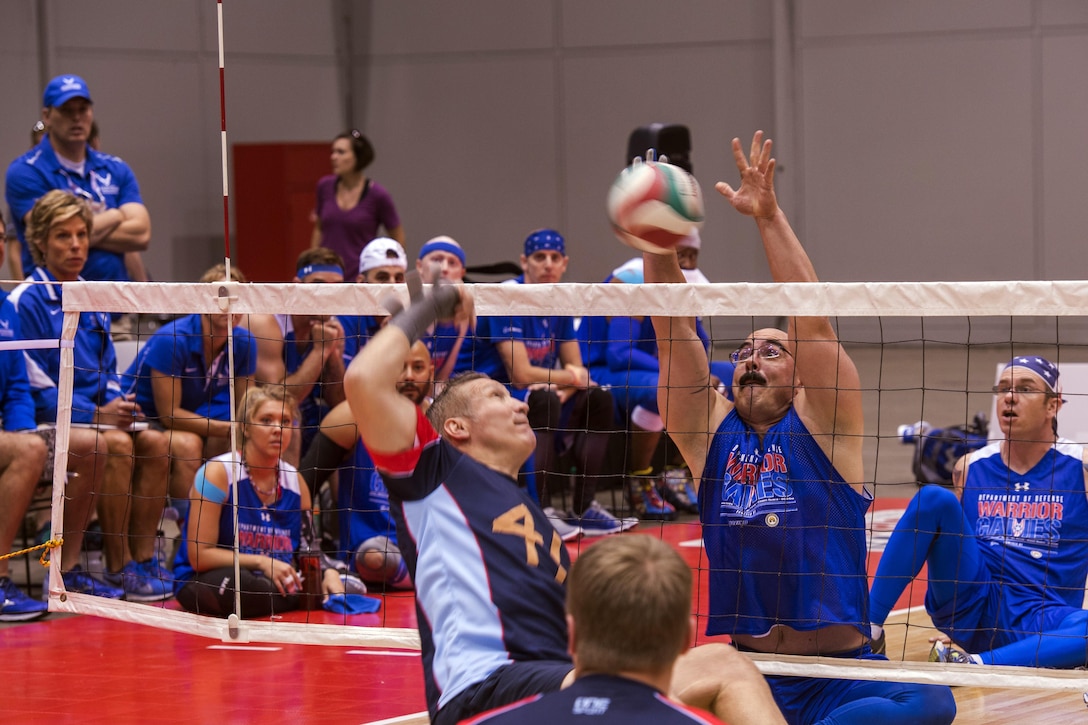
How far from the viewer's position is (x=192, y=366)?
6.75m

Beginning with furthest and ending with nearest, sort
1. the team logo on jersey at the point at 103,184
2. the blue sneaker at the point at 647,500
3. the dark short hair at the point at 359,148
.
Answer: the dark short hair at the point at 359,148 < the blue sneaker at the point at 647,500 < the team logo on jersey at the point at 103,184

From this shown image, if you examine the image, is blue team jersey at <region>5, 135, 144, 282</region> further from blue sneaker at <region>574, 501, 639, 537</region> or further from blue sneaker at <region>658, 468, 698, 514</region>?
blue sneaker at <region>658, 468, 698, 514</region>

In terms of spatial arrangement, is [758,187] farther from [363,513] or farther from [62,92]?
[62,92]

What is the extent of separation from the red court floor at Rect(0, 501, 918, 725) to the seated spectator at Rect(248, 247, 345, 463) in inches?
60.0

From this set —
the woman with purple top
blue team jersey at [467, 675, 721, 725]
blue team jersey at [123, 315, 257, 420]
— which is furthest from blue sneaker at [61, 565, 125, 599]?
the woman with purple top

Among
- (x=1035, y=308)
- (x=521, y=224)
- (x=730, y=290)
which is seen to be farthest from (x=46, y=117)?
(x=521, y=224)

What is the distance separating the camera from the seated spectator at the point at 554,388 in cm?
751

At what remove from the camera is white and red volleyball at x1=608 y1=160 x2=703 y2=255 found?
389 centimetres

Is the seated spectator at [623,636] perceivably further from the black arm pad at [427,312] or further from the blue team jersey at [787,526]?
the blue team jersey at [787,526]

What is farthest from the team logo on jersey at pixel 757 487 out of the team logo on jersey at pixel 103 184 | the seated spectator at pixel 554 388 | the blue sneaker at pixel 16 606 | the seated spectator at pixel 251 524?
the team logo on jersey at pixel 103 184

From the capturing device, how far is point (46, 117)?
7.36 meters

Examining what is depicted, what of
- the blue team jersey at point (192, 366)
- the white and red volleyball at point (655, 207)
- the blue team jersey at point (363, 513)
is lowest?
the blue team jersey at point (363, 513)

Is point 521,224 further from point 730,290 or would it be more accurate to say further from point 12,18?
point 730,290

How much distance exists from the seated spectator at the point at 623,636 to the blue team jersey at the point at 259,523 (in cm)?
390
